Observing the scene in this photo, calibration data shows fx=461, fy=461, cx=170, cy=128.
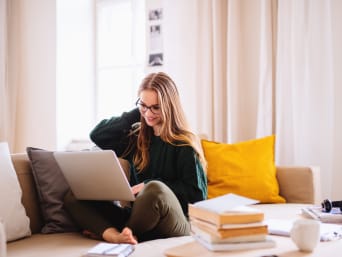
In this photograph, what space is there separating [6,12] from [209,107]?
1956 mm

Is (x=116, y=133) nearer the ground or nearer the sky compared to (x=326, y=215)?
nearer the sky

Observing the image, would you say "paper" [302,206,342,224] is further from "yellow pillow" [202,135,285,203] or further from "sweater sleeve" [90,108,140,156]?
"sweater sleeve" [90,108,140,156]

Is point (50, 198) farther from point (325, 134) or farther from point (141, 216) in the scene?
point (325, 134)

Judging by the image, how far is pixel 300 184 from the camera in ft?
8.08

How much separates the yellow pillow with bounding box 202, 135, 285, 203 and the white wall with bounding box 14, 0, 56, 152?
159 cm

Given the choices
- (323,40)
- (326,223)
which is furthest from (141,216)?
(323,40)

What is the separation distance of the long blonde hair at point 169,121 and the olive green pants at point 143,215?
35cm

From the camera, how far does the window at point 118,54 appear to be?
12.2 ft

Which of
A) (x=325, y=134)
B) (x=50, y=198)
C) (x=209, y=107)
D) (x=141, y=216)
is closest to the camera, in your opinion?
(x=141, y=216)

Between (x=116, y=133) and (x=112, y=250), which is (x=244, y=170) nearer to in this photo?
(x=116, y=133)

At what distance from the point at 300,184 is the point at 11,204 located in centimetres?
148

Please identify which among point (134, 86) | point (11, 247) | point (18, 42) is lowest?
point (11, 247)

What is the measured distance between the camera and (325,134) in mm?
2676

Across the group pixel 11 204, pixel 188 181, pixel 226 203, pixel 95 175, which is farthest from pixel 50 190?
pixel 226 203
